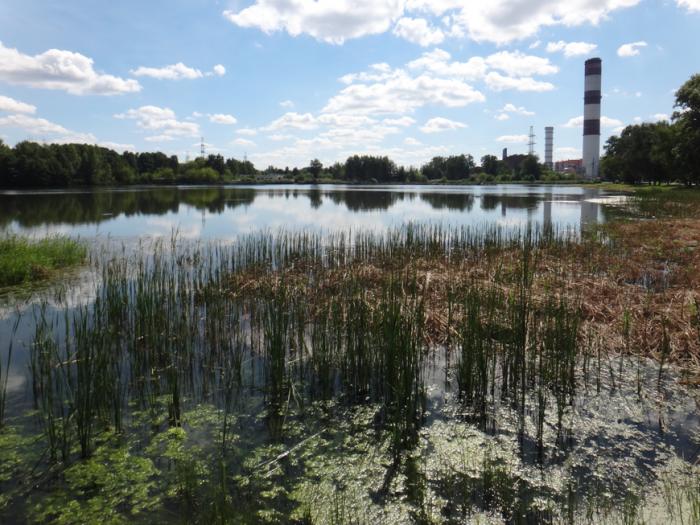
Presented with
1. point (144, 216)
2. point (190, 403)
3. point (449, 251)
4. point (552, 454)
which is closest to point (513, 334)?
point (552, 454)

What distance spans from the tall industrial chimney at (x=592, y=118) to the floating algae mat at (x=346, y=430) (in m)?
125

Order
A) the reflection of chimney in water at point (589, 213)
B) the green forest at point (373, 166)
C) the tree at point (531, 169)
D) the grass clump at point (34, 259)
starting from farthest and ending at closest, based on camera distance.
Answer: the tree at point (531, 169)
the green forest at point (373, 166)
the reflection of chimney in water at point (589, 213)
the grass clump at point (34, 259)

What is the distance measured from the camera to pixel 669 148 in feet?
155

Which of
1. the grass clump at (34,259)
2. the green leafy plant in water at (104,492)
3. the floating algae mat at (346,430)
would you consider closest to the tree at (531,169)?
the grass clump at (34,259)

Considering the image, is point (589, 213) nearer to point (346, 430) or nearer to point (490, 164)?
point (346, 430)

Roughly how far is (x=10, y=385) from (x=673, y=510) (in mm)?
7436

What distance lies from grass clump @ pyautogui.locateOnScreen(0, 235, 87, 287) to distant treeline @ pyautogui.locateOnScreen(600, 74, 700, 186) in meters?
41.1

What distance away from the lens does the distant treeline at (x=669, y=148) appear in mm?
35906

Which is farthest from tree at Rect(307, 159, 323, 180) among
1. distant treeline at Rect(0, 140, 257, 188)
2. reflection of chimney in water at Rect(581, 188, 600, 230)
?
reflection of chimney in water at Rect(581, 188, 600, 230)

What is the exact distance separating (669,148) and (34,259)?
55.1m

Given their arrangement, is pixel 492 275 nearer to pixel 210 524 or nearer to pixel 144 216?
pixel 210 524

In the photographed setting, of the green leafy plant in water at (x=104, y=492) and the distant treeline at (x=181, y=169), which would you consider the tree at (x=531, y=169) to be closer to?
the distant treeline at (x=181, y=169)

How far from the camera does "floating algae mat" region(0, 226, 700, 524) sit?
3.85 metres

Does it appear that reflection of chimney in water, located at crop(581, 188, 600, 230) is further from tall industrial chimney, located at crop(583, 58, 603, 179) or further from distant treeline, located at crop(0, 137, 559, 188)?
tall industrial chimney, located at crop(583, 58, 603, 179)
